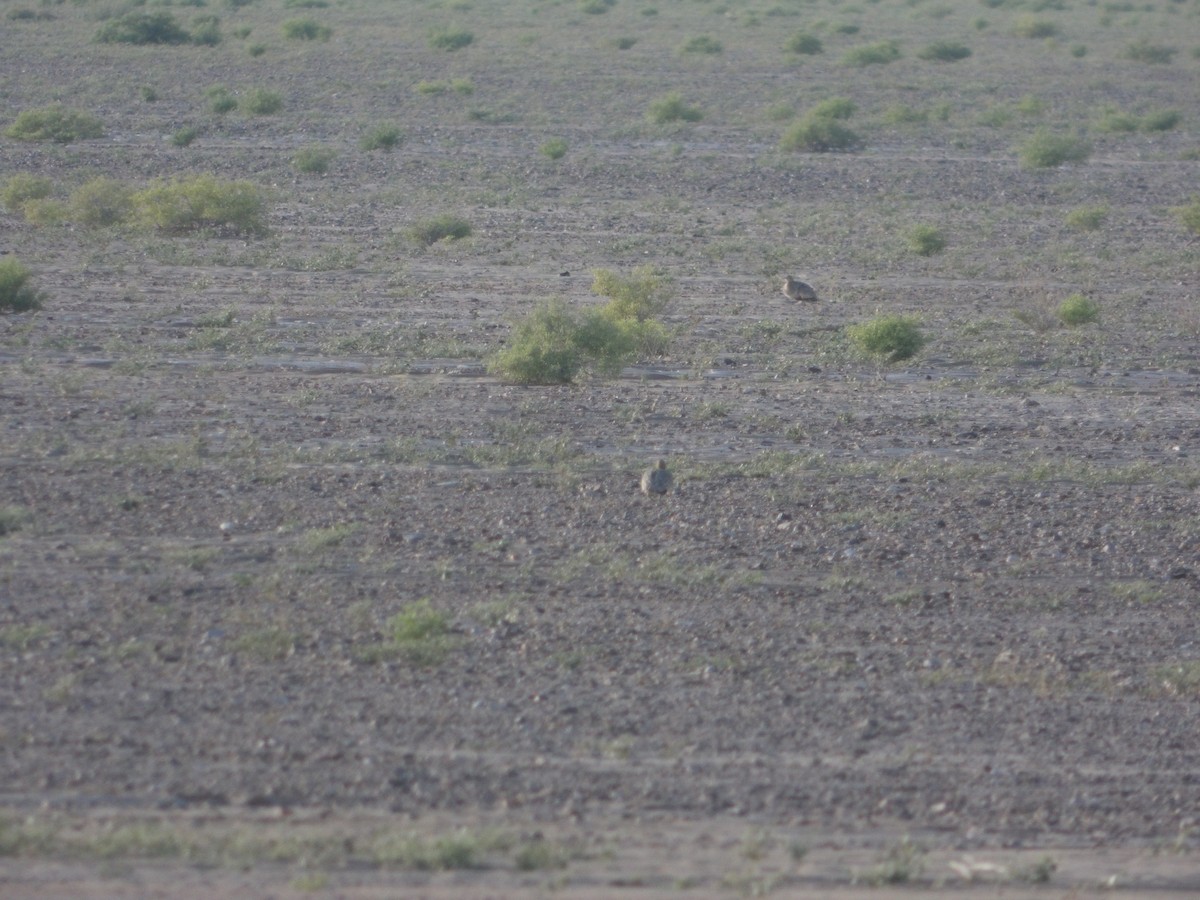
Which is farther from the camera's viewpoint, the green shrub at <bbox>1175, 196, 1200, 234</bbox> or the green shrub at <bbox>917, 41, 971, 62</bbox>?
the green shrub at <bbox>917, 41, 971, 62</bbox>

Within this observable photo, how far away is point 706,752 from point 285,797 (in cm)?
187

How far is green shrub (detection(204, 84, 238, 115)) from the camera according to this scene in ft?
103

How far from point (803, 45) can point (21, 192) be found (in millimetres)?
30155

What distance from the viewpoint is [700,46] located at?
146ft

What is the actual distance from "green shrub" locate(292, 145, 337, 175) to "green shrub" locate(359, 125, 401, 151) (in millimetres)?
1582

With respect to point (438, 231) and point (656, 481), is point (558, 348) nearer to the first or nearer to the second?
point (656, 481)

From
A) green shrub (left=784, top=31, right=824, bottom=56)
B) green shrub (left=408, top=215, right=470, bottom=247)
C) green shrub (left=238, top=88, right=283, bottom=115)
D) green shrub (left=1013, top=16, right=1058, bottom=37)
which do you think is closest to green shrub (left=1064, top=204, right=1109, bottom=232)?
green shrub (left=408, top=215, right=470, bottom=247)

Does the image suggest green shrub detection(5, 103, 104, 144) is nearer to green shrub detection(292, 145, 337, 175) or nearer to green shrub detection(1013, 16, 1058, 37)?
green shrub detection(292, 145, 337, 175)

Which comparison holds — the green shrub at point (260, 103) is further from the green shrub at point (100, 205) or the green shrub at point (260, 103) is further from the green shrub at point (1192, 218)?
the green shrub at point (1192, 218)

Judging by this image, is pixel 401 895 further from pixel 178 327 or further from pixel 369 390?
pixel 178 327

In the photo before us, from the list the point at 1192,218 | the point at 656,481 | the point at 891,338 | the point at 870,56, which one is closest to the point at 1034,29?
the point at 870,56

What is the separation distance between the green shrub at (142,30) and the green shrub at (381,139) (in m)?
15.4

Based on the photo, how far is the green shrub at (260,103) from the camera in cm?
3109

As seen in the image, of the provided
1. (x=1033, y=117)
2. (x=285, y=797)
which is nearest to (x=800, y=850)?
(x=285, y=797)
